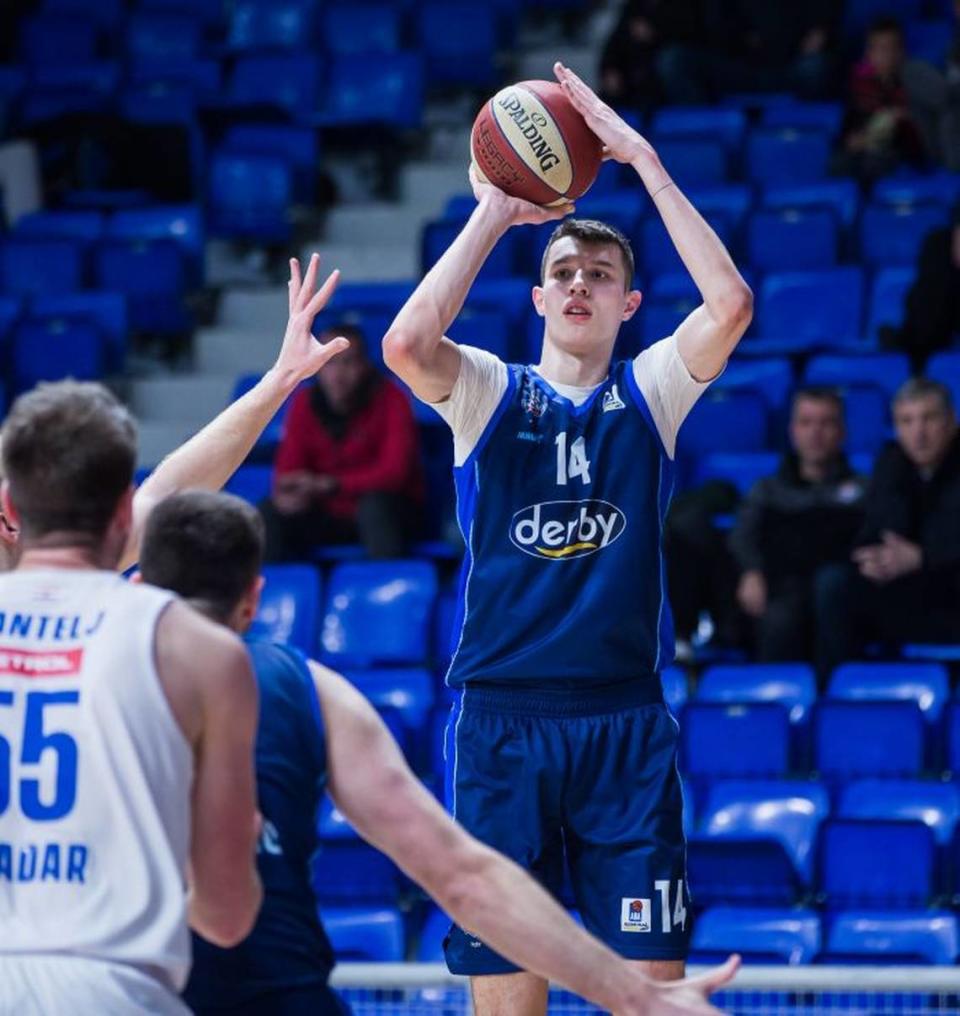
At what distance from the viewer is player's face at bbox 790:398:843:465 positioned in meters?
9.38

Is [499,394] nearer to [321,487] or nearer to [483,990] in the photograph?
[483,990]

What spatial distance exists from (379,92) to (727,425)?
4.85 metres

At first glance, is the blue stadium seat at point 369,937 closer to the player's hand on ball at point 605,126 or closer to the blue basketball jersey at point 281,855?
the player's hand on ball at point 605,126

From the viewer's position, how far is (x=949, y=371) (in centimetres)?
1052

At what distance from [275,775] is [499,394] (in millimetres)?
1963

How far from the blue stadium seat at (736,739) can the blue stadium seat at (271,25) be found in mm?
8216

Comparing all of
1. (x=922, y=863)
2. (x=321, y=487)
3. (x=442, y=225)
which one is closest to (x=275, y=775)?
(x=922, y=863)

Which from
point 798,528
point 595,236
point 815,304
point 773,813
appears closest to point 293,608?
point 798,528

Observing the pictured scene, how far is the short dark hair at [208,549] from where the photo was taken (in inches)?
142

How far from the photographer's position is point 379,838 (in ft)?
11.8

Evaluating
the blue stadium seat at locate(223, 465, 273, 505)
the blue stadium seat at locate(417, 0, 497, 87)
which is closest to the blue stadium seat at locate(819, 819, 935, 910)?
the blue stadium seat at locate(223, 465, 273, 505)

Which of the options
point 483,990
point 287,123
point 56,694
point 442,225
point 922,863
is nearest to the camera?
point 56,694

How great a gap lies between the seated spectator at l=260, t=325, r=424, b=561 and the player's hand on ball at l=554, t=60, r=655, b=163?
476 cm

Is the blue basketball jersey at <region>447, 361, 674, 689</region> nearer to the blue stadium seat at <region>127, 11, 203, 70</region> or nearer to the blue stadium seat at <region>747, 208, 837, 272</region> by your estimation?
the blue stadium seat at <region>747, 208, 837, 272</region>
